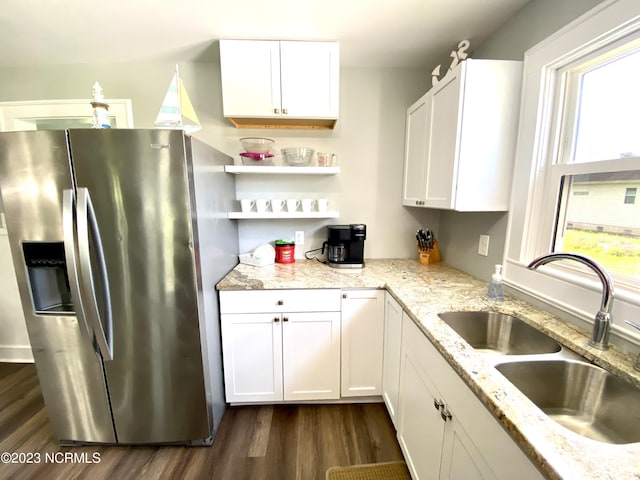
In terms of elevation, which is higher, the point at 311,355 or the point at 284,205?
the point at 284,205

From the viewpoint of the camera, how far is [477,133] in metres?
1.35

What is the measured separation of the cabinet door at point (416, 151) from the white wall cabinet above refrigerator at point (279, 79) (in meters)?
0.60

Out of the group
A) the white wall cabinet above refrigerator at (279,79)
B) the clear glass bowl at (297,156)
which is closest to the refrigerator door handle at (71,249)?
the white wall cabinet above refrigerator at (279,79)

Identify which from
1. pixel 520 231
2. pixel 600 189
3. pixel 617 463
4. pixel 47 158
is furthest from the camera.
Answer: pixel 520 231

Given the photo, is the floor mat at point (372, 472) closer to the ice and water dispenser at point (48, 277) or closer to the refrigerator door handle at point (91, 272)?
the refrigerator door handle at point (91, 272)

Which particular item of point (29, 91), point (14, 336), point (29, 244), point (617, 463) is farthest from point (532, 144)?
point (14, 336)

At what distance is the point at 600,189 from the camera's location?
106 cm

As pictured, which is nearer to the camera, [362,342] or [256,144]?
[362,342]

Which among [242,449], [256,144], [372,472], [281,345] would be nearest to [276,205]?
[256,144]

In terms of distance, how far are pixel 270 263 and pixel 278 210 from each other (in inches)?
16.8

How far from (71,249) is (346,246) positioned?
1.55 metres

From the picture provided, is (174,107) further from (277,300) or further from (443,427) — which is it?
(443,427)

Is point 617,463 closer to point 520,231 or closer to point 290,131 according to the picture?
point 520,231

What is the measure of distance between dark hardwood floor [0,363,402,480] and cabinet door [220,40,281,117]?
2.04m
